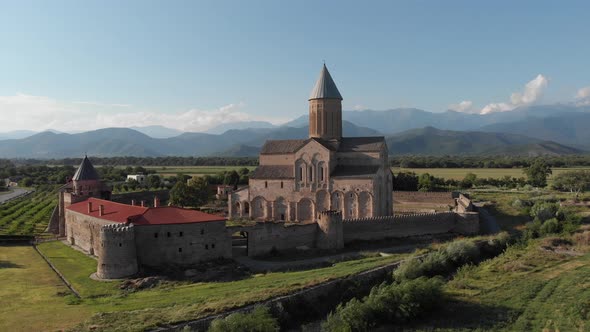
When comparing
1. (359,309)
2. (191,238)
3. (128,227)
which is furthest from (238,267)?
(359,309)

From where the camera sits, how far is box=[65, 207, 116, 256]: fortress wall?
103ft

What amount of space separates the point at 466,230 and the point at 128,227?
23515 millimetres

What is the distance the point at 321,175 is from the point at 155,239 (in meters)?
16.4

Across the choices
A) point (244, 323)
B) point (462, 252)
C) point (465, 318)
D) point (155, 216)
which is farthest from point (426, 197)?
point (244, 323)

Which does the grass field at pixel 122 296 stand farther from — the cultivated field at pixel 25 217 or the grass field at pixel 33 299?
the cultivated field at pixel 25 217

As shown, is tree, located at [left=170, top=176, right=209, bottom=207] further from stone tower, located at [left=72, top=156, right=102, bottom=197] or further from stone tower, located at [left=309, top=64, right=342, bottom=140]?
stone tower, located at [left=309, top=64, right=342, bottom=140]

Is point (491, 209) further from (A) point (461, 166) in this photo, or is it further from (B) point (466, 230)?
(A) point (461, 166)

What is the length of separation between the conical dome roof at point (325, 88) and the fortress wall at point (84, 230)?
68.0 ft

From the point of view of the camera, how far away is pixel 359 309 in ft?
67.9

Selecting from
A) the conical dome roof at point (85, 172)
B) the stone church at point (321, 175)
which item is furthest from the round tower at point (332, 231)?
the conical dome roof at point (85, 172)

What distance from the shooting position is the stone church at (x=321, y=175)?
39219 millimetres

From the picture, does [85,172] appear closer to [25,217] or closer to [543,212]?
[25,217]

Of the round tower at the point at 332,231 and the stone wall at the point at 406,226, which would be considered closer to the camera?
the round tower at the point at 332,231

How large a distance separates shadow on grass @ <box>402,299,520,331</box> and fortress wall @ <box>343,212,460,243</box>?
1164cm
